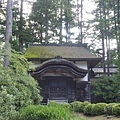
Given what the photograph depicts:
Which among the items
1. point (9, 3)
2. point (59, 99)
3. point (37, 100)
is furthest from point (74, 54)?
point (37, 100)

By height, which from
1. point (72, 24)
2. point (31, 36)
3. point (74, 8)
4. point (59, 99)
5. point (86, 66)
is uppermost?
point (74, 8)

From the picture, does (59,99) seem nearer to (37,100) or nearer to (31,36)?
(37,100)

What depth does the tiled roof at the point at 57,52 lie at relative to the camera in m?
20.0

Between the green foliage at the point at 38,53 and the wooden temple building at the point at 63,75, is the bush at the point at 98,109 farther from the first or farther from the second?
the green foliage at the point at 38,53

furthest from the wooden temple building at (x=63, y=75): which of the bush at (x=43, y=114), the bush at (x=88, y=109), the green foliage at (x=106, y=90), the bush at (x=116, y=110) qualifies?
the bush at (x=43, y=114)

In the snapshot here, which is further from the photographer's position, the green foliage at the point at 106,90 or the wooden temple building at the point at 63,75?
the green foliage at the point at 106,90

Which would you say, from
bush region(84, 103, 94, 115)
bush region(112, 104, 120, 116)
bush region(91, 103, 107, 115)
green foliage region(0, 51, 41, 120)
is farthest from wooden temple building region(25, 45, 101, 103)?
bush region(112, 104, 120, 116)

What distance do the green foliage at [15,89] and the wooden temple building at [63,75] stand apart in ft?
25.1

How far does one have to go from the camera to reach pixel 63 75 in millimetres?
18281

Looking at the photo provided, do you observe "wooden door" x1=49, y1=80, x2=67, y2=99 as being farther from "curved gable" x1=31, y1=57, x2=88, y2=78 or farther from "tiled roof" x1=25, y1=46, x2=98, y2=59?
"tiled roof" x1=25, y1=46, x2=98, y2=59

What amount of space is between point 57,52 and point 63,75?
3.59 metres

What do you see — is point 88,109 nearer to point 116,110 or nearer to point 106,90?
point 116,110

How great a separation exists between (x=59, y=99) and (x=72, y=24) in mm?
15168

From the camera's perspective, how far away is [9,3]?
705 inches
